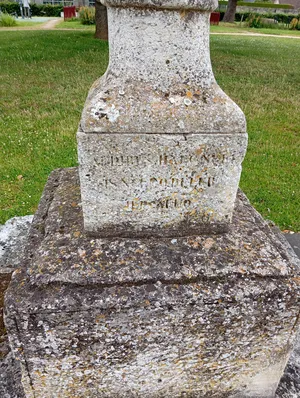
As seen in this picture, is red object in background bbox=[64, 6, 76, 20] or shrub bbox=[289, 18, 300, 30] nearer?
shrub bbox=[289, 18, 300, 30]

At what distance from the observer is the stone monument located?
5.88 ft

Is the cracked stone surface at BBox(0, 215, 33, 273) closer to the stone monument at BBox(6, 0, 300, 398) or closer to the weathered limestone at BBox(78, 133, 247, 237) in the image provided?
the stone monument at BBox(6, 0, 300, 398)

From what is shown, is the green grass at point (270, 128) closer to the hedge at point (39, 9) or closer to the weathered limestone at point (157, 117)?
the weathered limestone at point (157, 117)

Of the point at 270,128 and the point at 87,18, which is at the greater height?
the point at 270,128

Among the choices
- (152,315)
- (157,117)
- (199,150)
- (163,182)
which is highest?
(157,117)

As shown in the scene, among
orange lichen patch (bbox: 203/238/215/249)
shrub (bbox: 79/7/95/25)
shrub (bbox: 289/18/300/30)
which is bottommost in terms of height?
shrub (bbox: 289/18/300/30)

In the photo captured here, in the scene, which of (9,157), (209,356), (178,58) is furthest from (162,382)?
(9,157)

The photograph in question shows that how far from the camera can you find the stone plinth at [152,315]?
1814mm

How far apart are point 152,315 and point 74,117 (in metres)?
5.77

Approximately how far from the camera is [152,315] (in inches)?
72.7

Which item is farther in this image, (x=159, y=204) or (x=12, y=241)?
(x=12, y=241)

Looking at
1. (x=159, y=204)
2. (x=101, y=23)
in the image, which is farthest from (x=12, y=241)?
(x=101, y=23)

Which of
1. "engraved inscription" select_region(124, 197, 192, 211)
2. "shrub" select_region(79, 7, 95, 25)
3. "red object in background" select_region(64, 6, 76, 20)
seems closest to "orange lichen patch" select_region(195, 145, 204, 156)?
"engraved inscription" select_region(124, 197, 192, 211)

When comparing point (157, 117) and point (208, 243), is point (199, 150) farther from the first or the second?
point (208, 243)
